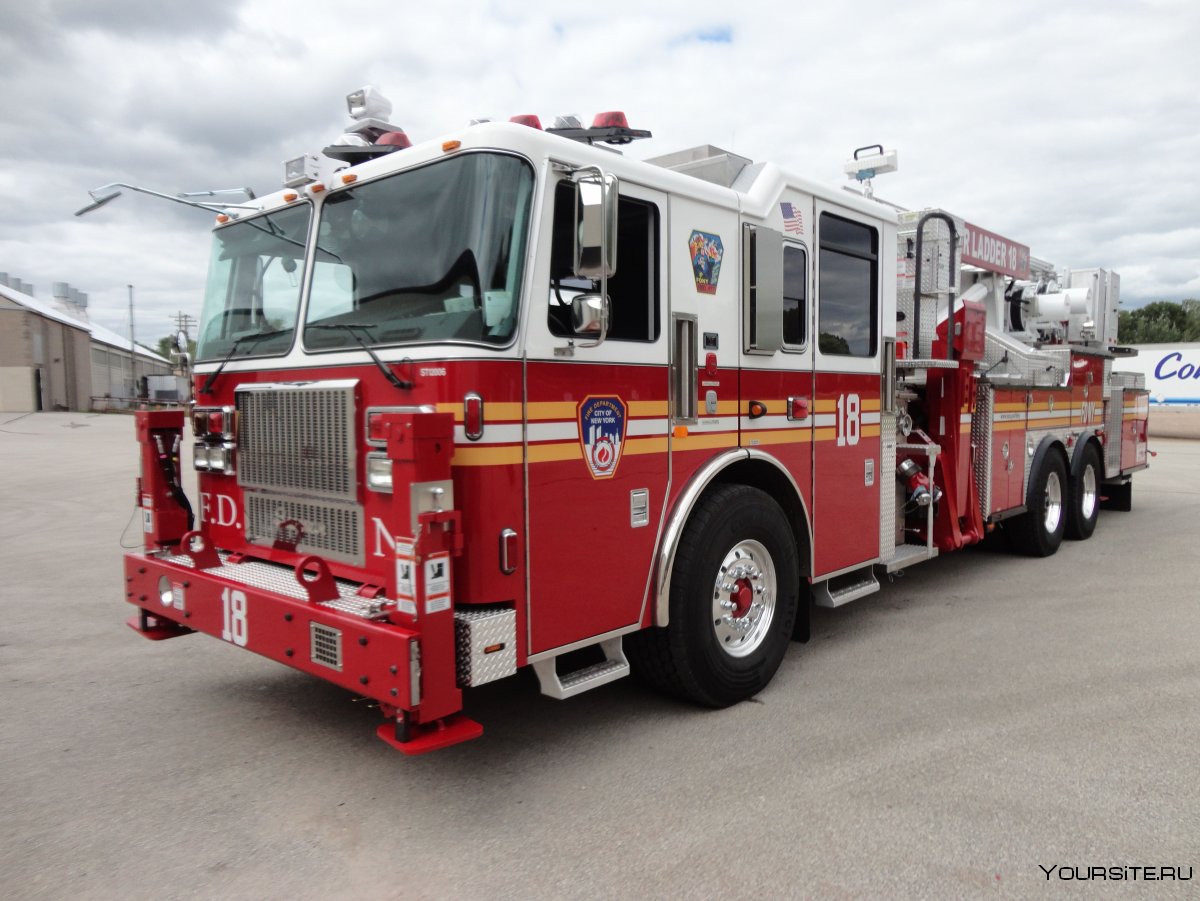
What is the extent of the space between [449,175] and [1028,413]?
5.87 m

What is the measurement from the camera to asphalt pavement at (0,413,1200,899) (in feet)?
9.39

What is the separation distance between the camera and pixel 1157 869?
2828 mm

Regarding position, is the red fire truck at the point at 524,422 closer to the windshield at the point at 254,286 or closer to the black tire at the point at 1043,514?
the windshield at the point at 254,286

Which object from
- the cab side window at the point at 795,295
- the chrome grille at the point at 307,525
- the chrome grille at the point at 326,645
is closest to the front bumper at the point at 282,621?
the chrome grille at the point at 326,645

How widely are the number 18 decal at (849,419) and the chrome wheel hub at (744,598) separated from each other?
1011mm

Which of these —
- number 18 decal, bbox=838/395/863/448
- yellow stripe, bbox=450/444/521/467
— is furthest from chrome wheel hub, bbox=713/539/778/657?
yellow stripe, bbox=450/444/521/467

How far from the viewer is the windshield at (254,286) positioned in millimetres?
3957

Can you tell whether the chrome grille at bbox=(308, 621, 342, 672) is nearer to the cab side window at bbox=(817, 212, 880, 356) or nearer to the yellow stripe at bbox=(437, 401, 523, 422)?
the yellow stripe at bbox=(437, 401, 523, 422)

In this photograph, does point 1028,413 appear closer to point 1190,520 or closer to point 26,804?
point 1190,520

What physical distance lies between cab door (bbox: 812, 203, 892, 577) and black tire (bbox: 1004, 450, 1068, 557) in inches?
115

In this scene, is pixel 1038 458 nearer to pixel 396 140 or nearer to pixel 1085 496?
pixel 1085 496

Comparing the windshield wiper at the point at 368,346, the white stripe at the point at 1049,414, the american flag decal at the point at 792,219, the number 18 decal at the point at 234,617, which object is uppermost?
the american flag decal at the point at 792,219

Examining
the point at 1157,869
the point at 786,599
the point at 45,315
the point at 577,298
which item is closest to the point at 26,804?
the point at 577,298

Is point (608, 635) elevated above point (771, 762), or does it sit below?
above
